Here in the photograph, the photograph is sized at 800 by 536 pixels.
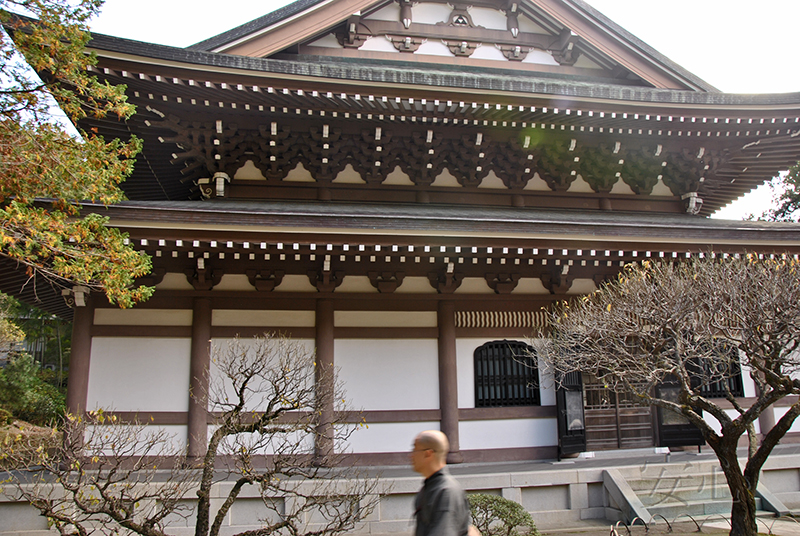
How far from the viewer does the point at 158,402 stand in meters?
8.34

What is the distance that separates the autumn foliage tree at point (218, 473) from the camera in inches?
198

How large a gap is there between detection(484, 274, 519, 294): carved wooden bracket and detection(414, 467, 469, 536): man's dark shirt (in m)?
6.61

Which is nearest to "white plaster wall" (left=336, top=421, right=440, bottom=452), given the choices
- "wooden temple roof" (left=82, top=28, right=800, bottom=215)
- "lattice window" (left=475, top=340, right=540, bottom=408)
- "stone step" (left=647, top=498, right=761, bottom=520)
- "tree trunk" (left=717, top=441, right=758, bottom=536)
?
"lattice window" (left=475, top=340, right=540, bottom=408)

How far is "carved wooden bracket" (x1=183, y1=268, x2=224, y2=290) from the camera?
8.43 m

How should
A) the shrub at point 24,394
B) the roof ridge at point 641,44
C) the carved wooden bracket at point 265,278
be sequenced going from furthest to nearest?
1. the shrub at point 24,394
2. the roof ridge at point 641,44
3. the carved wooden bracket at point 265,278

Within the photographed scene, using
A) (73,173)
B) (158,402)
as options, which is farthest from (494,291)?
(73,173)

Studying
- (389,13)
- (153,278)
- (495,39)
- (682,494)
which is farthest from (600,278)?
(153,278)

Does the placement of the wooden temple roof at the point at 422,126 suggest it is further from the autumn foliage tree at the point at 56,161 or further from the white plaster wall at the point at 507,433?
the white plaster wall at the point at 507,433

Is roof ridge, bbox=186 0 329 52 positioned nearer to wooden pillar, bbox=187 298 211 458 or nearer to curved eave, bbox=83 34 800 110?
curved eave, bbox=83 34 800 110

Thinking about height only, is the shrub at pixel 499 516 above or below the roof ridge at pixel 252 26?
below

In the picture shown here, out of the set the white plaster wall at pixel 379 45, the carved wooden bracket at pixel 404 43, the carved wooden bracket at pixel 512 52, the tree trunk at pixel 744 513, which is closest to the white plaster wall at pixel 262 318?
the white plaster wall at pixel 379 45

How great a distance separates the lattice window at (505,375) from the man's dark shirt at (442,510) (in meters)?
6.46

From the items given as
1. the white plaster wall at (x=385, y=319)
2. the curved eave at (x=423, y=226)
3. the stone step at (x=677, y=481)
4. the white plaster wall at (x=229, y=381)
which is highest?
the curved eave at (x=423, y=226)

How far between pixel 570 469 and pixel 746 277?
Answer: 373 cm
